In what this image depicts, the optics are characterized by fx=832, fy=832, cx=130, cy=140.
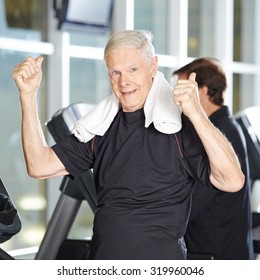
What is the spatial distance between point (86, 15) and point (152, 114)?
284 cm

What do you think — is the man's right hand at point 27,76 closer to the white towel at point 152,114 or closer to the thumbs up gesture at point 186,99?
the white towel at point 152,114

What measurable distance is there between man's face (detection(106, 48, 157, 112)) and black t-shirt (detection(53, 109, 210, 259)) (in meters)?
0.09

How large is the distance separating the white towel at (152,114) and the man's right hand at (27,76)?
0.19 meters

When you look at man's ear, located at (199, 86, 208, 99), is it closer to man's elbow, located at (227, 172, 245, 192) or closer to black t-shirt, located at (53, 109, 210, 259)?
black t-shirt, located at (53, 109, 210, 259)

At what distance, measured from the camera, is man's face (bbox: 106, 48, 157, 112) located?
2285 millimetres

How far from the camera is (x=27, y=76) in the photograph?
2.32 metres

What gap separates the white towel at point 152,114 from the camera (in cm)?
231

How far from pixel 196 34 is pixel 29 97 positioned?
14.8 feet

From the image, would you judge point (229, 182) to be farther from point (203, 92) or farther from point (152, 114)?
point (203, 92)

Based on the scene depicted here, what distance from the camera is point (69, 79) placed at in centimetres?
527

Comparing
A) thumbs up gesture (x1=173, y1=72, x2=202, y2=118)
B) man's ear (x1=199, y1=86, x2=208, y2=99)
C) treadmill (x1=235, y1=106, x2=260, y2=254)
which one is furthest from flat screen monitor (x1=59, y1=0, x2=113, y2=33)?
thumbs up gesture (x1=173, y1=72, x2=202, y2=118)

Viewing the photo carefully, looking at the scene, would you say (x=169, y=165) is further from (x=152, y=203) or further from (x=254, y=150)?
(x=254, y=150)

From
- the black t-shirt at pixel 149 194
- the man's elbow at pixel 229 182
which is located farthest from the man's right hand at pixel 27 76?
the man's elbow at pixel 229 182
